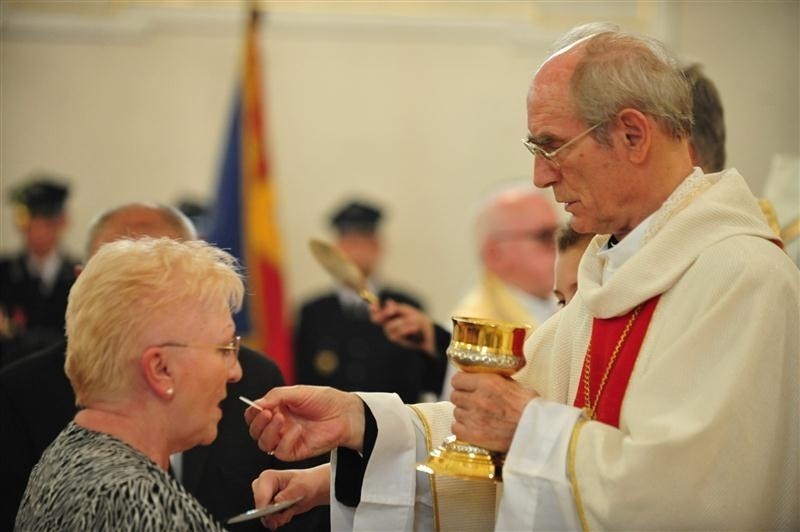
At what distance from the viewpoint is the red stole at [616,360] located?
9.27 feet

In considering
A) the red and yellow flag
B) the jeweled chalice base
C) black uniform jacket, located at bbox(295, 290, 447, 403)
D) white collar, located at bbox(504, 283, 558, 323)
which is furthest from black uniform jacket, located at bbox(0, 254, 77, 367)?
the jeweled chalice base

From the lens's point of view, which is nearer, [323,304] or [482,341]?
[482,341]

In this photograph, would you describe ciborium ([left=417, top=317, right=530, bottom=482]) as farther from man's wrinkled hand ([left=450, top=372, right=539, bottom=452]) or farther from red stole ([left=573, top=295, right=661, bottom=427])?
red stole ([left=573, top=295, right=661, bottom=427])

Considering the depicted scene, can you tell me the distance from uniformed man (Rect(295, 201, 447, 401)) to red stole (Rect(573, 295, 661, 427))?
151 inches

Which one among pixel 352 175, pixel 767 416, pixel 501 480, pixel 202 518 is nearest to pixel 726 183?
pixel 767 416

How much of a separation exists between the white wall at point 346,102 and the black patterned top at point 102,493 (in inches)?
263

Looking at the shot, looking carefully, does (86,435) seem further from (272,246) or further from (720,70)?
(720,70)

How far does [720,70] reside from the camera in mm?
9180

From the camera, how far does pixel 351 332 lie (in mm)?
7988

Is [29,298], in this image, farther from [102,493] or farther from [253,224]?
[102,493]

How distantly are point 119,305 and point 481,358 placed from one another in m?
0.83

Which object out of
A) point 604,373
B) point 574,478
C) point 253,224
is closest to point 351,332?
point 253,224

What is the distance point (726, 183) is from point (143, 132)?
7.08 metres

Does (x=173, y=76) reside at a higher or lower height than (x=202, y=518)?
higher
